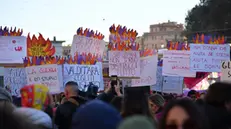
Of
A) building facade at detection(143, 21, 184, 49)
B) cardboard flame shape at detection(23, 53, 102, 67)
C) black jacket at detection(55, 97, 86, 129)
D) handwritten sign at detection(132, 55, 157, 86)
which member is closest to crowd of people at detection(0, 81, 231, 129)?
black jacket at detection(55, 97, 86, 129)

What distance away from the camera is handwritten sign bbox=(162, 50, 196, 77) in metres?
9.36

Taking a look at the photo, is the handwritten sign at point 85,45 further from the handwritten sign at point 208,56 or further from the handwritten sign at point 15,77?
the handwritten sign at point 208,56

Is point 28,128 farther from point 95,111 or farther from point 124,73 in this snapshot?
point 124,73

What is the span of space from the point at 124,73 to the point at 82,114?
6.30 meters

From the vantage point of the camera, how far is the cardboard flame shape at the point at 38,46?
9000 mm

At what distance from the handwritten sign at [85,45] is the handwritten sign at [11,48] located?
1486 millimetres

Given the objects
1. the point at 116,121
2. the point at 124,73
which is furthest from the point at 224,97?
the point at 124,73

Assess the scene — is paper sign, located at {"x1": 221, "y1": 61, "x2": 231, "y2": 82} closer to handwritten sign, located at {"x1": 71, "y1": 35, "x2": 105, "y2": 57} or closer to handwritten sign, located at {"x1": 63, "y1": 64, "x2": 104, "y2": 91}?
handwritten sign, located at {"x1": 63, "y1": 64, "x2": 104, "y2": 91}

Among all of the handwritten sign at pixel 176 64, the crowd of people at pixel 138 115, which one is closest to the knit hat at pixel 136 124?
the crowd of people at pixel 138 115

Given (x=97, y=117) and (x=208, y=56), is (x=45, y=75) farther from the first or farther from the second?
(x=97, y=117)

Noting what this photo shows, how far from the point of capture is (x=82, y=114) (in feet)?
8.21

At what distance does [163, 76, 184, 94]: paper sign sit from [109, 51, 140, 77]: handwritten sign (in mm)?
1306

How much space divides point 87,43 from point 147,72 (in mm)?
1554

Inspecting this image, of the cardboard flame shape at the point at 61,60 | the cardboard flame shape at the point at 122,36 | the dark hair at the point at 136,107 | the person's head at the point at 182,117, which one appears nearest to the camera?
the person's head at the point at 182,117
